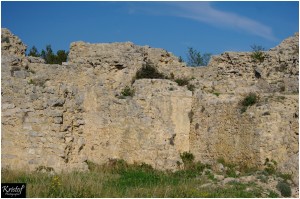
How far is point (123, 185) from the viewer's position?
12117 millimetres

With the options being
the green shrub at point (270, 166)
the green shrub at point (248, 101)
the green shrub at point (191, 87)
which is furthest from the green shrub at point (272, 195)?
the green shrub at point (191, 87)

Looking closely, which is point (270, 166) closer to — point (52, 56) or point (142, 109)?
point (142, 109)

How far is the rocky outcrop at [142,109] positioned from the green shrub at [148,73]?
0.21 metres

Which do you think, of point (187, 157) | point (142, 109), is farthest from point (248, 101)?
point (142, 109)

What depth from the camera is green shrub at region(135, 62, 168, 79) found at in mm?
19084

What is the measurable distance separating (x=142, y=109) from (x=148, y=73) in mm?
3132

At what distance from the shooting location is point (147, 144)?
15.5m

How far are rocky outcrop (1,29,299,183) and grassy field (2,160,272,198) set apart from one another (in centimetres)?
86

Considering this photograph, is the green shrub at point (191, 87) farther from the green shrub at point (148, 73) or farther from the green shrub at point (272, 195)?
the green shrub at point (272, 195)

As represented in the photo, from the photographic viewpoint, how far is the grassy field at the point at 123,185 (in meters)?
10.2

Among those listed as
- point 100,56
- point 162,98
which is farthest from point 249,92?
point 100,56

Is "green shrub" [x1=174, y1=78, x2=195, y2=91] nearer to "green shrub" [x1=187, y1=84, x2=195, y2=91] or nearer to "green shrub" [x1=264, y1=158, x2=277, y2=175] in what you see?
"green shrub" [x1=187, y1=84, x2=195, y2=91]

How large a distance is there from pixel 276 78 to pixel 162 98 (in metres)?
4.72

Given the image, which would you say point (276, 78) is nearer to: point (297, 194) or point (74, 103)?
point (297, 194)
